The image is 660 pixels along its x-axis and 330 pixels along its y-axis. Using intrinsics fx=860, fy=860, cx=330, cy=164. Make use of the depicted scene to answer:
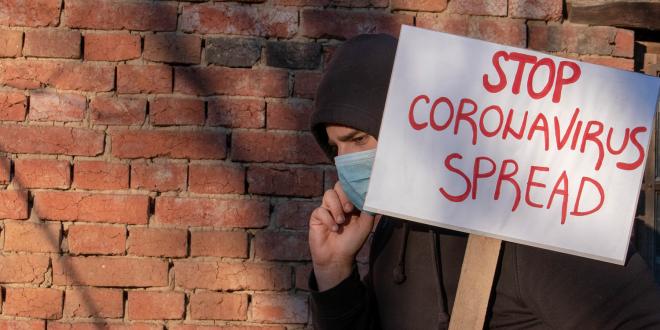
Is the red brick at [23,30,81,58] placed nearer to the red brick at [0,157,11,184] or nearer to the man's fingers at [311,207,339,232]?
the red brick at [0,157,11,184]

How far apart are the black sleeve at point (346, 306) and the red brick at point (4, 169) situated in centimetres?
118

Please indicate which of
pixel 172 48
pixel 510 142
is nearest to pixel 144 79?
pixel 172 48

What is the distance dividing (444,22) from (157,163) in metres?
0.95

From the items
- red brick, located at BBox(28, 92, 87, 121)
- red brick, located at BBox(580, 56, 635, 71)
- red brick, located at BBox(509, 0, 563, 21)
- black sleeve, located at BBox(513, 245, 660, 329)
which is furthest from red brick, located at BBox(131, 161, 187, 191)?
black sleeve, located at BBox(513, 245, 660, 329)

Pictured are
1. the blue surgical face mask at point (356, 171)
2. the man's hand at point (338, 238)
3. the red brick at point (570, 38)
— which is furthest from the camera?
the red brick at point (570, 38)

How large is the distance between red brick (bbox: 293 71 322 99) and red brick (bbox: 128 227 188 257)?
0.54 m

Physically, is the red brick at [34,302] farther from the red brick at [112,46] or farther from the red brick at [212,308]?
the red brick at [112,46]

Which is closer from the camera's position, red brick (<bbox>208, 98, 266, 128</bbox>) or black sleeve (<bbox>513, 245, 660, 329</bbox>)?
black sleeve (<bbox>513, 245, 660, 329</bbox>)

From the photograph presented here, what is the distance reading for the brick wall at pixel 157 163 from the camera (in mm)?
2527

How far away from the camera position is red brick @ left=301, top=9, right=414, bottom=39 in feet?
8.39

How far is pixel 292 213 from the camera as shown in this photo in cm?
255

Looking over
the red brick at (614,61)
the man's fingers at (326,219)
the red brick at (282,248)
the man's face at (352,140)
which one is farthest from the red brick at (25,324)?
the red brick at (614,61)

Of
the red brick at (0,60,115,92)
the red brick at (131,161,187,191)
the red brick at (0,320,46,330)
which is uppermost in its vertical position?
the red brick at (0,60,115,92)

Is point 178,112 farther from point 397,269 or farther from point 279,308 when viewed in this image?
point 397,269
